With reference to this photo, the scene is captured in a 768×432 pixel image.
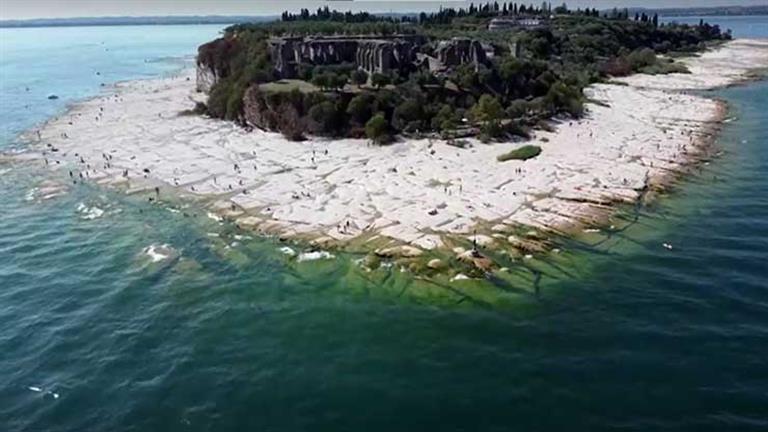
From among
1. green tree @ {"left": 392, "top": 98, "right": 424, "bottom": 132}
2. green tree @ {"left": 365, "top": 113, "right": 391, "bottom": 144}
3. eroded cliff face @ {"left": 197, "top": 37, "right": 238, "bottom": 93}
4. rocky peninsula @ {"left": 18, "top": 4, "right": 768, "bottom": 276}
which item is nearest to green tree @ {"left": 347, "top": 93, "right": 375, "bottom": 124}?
green tree @ {"left": 392, "top": 98, "right": 424, "bottom": 132}

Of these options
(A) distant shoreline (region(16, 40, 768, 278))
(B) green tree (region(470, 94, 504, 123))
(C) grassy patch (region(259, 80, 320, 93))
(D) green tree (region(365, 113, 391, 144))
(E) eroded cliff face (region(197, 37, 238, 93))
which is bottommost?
(A) distant shoreline (region(16, 40, 768, 278))

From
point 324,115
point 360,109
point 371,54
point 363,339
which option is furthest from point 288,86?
point 363,339

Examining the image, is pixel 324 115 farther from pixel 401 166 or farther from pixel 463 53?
pixel 463 53

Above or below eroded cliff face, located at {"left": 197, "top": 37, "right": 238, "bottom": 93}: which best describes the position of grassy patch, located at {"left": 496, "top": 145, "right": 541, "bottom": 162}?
below

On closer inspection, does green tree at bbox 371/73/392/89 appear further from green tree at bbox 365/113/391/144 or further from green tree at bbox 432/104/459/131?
green tree at bbox 365/113/391/144

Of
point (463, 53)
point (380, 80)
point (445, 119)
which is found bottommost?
point (445, 119)

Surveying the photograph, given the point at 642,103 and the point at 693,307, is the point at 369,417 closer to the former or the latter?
the point at 693,307

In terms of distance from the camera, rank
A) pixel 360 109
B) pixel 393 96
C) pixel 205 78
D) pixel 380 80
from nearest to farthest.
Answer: pixel 360 109 → pixel 393 96 → pixel 380 80 → pixel 205 78
